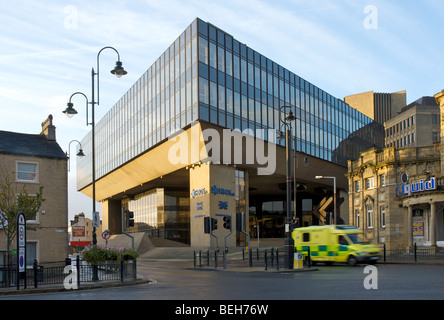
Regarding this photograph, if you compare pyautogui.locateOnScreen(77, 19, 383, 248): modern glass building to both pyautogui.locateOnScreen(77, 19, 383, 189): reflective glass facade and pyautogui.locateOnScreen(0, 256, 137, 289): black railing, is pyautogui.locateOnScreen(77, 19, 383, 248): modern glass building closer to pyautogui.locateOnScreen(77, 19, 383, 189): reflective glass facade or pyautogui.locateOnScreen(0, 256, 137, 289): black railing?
pyautogui.locateOnScreen(77, 19, 383, 189): reflective glass facade

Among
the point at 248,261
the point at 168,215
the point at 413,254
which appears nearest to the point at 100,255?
the point at 248,261

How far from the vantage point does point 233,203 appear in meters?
55.9

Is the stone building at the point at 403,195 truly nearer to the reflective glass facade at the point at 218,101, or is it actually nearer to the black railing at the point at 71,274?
the reflective glass facade at the point at 218,101

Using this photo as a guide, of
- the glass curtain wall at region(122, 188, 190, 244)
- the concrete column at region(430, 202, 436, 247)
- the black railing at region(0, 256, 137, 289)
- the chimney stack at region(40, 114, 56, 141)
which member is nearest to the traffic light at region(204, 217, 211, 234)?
the black railing at region(0, 256, 137, 289)

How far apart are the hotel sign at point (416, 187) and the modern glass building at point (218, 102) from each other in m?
18.2

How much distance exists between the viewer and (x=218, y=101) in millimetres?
51969

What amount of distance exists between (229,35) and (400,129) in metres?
56.5

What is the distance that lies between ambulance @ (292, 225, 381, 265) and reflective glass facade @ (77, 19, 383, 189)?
71.5 feet

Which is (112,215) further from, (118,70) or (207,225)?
(118,70)

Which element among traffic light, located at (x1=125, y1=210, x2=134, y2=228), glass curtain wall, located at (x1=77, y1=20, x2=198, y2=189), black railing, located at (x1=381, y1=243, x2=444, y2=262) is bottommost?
black railing, located at (x1=381, y1=243, x2=444, y2=262)

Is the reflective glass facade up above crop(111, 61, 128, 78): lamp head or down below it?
above

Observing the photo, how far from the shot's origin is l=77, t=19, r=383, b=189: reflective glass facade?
51469 mm
